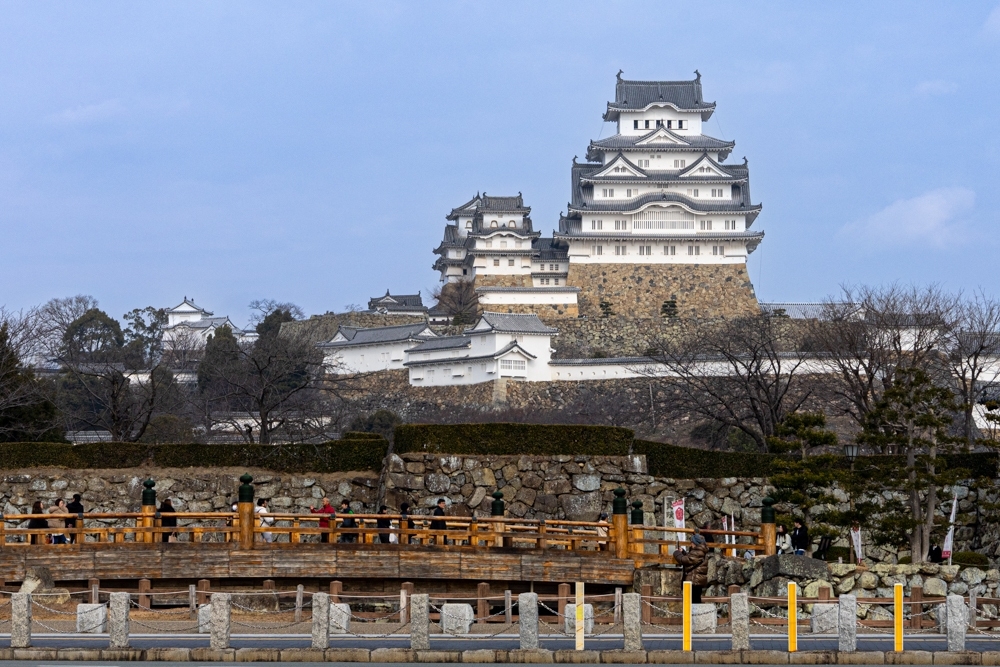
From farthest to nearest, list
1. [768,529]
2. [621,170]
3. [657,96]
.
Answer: [657,96] → [621,170] → [768,529]

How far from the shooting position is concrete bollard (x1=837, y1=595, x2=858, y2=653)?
18.0 metres

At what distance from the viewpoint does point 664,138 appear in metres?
87.1

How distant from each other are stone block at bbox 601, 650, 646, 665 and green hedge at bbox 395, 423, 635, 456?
15.4 metres

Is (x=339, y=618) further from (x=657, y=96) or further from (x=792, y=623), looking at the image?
(x=657, y=96)

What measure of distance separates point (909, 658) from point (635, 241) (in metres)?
66.2

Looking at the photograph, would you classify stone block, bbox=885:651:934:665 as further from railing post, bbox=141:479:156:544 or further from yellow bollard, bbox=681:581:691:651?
railing post, bbox=141:479:156:544

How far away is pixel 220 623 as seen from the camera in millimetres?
18047

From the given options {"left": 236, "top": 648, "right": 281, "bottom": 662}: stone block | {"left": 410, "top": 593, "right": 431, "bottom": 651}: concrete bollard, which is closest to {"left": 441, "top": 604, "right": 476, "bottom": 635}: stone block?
{"left": 410, "top": 593, "right": 431, "bottom": 651}: concrete bollard

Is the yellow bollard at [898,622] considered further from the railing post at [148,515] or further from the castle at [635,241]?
the castle at [635,241]

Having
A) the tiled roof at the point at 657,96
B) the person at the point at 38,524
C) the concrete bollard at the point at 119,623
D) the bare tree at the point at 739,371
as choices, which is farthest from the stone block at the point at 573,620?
the tiled roof at the point at 657,96

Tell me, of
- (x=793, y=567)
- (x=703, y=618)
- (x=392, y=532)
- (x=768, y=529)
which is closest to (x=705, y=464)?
(x=768, y=529)

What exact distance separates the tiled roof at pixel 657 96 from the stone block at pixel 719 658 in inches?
2890

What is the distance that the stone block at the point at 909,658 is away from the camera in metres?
17.8

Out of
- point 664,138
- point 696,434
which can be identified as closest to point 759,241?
point 664,138
